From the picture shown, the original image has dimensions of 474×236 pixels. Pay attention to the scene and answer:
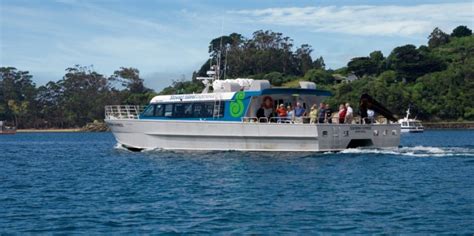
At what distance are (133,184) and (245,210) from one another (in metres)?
6.98

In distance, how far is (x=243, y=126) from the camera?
1388 inches

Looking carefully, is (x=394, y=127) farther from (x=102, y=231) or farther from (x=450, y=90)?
(x=450, y=90)

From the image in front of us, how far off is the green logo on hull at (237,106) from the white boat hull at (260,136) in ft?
2.18

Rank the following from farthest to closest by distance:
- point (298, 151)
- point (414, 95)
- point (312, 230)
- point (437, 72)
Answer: point (437, 72) → point (414, 95) → point (298, 151) → point (312, 230)

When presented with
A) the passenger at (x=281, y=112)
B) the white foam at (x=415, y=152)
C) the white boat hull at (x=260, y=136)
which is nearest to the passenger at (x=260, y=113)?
the passenger at (x=281, y=112)

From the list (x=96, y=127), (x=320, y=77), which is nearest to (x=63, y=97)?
(x=96, y=127)

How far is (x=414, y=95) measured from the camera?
10862 centimetres

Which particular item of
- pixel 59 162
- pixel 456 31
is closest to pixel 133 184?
pixel 59 162

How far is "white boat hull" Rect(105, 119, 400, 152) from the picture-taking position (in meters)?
33.8

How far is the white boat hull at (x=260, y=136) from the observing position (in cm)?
3381

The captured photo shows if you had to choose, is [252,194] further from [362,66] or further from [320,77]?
[362,66]

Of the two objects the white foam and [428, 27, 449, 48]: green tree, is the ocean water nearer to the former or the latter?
the white foam

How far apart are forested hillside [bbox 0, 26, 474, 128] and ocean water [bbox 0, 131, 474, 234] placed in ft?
172

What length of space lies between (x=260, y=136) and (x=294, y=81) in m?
88.4
